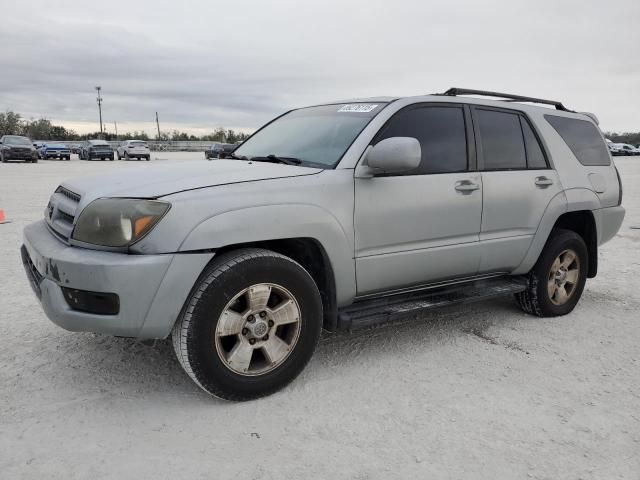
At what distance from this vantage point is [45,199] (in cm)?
1155

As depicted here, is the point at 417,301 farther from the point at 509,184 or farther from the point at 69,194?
the point at 69,194

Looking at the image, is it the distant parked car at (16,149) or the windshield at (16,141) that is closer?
the distant parked car at (16,149)

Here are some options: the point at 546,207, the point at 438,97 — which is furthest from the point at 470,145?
the point at 546,207

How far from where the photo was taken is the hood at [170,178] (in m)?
2.75

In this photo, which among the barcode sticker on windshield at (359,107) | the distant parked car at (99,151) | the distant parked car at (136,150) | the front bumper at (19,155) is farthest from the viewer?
the distant parked car at (136,150)

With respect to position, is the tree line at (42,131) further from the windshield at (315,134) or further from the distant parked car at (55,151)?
the windshield at (315,134)

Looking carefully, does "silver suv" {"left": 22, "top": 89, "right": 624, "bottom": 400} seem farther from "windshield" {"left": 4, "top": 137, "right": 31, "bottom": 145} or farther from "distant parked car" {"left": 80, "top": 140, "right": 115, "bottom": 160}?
"distant parked car" {"left": 80, "top": 140, "right": 115, "bottom": 160}

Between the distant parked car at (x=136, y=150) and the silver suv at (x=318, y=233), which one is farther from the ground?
the distant parked car at (x=136, y=150)

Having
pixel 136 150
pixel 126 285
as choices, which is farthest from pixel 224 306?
pixel 136 150

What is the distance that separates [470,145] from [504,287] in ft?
3.63

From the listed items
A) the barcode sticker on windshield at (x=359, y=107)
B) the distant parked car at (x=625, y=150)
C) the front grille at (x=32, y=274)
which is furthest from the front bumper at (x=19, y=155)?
the distant parked car at (x=625, y=150)

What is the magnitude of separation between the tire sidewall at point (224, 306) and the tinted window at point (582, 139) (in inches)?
110

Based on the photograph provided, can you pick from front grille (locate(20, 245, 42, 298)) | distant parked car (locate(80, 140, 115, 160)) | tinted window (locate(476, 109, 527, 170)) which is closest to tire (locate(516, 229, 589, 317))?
tinted window (locate(476, 109, 527, 170))

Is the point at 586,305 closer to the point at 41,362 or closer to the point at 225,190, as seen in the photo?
the point at 225,190
